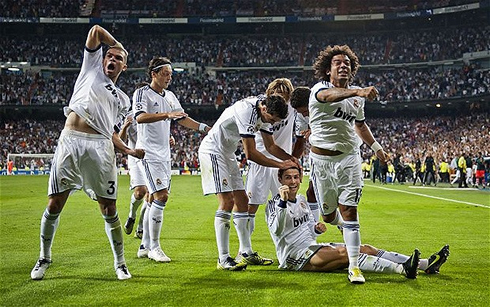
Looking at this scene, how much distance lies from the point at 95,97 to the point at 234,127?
1877 mm

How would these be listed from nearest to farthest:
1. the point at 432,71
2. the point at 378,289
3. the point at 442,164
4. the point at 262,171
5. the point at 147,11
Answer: the point at 378,289 → the point at 262,171 → the point at 442,164 → the point at 432,71 → the point at 147,11

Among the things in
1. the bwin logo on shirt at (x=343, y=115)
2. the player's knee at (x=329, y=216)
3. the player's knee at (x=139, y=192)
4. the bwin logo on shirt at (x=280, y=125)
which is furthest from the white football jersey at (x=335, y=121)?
the player's knee at (x=139, y=192)

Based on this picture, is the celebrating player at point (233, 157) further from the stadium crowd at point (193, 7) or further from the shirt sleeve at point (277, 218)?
the stadium crowd at point (193, 7)

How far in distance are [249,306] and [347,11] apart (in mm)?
62919

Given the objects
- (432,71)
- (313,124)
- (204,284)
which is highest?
(432,71)

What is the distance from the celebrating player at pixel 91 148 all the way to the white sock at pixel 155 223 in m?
1.37

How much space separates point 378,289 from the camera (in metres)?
5.95

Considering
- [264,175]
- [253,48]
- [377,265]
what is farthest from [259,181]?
[253,48]

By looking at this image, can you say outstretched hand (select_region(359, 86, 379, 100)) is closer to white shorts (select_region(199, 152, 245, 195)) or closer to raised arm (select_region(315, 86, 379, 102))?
raised arm (select_region(315, 86, 379, 102))

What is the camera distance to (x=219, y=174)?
287 inches

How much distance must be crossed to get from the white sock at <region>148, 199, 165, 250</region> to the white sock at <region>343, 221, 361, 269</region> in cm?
294

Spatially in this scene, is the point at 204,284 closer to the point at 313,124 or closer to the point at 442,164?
the point at 313,124

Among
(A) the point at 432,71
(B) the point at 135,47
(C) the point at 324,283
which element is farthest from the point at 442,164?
(B) the point at 135,47

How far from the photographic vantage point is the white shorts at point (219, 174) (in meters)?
7.28
